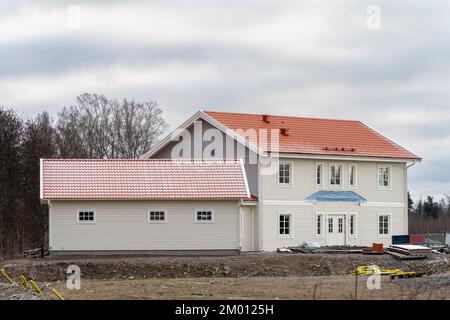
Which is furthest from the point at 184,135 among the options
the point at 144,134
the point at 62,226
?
the point at 144,134

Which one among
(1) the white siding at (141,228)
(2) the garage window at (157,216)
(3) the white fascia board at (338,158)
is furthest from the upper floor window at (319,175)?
(2) the garage window at (157,216)

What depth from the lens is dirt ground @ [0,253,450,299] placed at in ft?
73.1

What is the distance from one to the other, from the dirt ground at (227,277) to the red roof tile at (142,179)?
10.2 feet

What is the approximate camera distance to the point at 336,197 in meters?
46.6

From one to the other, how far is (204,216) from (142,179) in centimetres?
342

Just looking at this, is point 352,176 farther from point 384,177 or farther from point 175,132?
point 175,132

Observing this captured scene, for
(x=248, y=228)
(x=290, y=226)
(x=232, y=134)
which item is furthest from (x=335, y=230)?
(x=232, y=134)

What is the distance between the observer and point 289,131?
47.9 m

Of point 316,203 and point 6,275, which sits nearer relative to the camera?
point 6,275

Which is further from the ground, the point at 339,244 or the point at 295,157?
the point at 295,157

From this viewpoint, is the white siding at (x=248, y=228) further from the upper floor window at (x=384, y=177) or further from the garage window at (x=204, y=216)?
the upper floor window at (x=384, y=177)

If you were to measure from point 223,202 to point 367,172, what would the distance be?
33.6 ft

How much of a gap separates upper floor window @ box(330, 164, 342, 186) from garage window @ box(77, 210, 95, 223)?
12821mm
